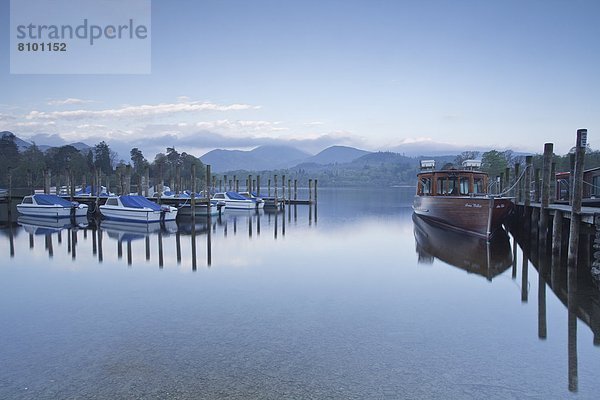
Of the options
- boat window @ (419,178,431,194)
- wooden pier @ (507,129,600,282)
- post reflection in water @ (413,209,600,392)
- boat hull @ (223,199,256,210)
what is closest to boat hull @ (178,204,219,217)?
boat hull @ (223,199,256,210)

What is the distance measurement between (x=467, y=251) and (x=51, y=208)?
30.4 m

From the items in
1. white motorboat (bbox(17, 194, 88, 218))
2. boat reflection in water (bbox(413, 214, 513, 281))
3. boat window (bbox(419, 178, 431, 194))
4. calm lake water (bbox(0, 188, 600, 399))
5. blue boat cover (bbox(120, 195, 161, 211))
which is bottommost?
boat reflection in water (bbox(413, 214, 513, 281))

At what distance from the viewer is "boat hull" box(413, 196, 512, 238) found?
21812mm

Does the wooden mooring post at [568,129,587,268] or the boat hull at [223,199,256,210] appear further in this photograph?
the boat hull at [223,199,256,210]

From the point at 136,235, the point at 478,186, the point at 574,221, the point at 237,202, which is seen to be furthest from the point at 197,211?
the point at 574,221

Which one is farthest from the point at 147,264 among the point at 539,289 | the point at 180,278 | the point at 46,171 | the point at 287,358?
the point at 46,171

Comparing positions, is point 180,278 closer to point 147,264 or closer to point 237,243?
point 147,264

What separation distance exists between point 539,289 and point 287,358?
8.63 meters

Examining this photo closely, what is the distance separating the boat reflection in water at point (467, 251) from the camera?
1617 cm

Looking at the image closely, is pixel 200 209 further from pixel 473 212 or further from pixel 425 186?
pixel 473 212

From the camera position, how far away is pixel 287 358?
726cm

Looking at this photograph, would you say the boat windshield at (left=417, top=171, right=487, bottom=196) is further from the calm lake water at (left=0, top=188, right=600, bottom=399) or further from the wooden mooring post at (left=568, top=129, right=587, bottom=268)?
the wooden mooring post at (left=568, top=129, right=587, bottom=268)

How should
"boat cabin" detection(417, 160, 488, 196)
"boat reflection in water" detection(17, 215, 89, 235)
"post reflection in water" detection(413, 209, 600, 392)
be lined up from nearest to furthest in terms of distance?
"post reflection in water" detection(413, 209, 600, 392) < "boat reflection in water" detection(17, 215, 89, 235) < "boat cabin" detection(417, 160, 488, 196)

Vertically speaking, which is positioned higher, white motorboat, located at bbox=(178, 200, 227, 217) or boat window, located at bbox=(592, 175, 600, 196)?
boat window, located at bbox=(592, 175, 600, 196)
